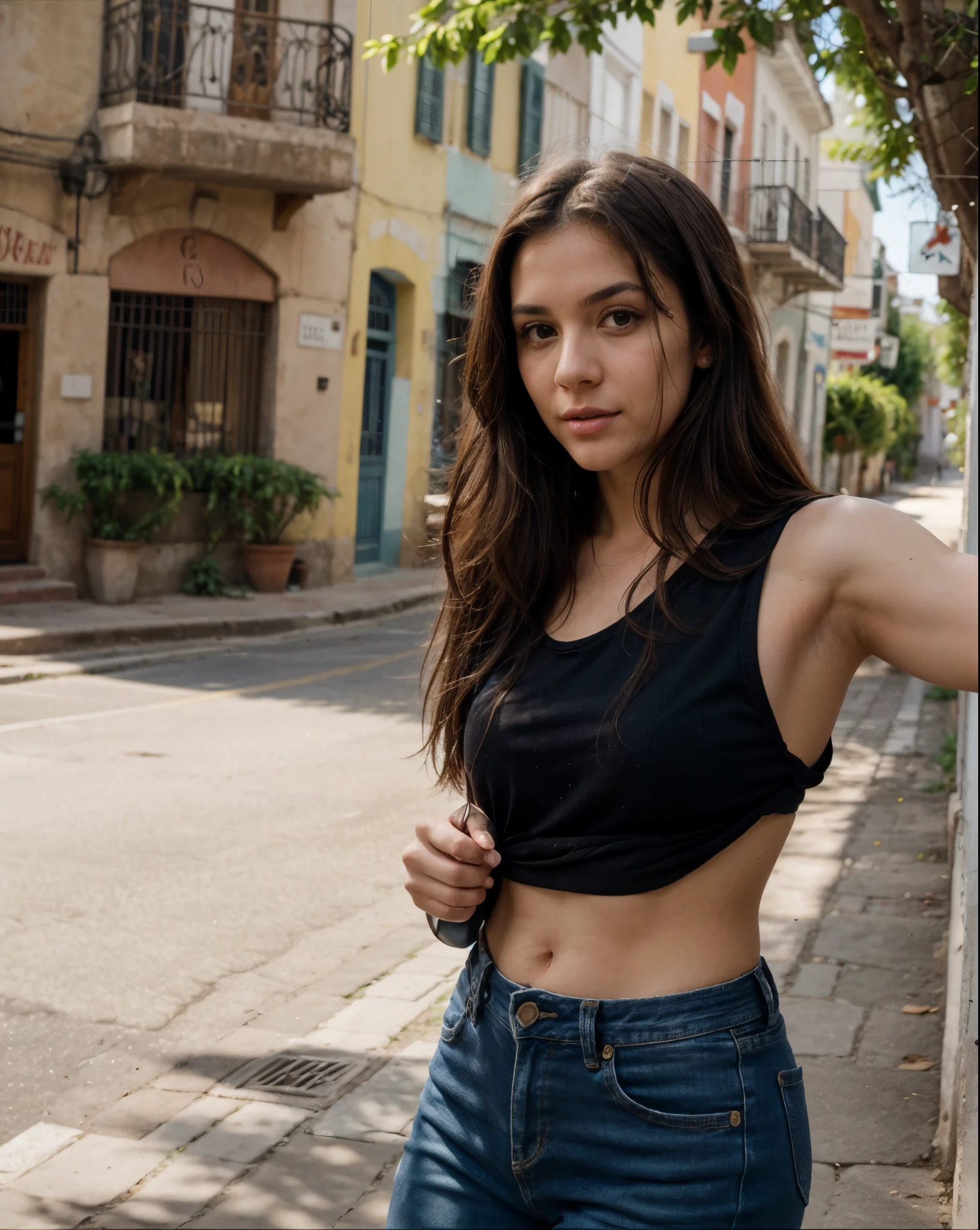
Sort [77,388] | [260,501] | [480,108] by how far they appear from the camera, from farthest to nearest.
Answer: [480,108], [260,501], [77,388]

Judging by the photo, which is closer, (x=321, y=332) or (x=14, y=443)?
(x=14, y=443)

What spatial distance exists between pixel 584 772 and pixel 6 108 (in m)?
12.9

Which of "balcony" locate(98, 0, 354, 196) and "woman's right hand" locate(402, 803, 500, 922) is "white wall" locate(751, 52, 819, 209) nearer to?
"woman's right hand" locate(402, 803, 500, 922)

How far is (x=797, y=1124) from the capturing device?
1662 millimetres

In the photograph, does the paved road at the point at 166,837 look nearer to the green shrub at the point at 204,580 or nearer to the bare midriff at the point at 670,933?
the bare midriff at the point at 670,933

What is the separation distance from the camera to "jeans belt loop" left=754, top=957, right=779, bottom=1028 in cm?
168

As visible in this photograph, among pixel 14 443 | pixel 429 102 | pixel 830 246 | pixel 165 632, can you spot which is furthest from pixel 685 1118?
pixel 429 102

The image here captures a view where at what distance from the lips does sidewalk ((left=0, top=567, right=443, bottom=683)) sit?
821 centimetres

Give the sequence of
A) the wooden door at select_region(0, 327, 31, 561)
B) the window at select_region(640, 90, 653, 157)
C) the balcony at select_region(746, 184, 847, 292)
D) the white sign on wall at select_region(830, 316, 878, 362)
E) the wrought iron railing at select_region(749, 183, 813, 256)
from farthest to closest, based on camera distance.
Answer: the window at select_region(640, 90, 653, 157) → the wooden door at select_region(0, 327, 31, 561) → the white sign on wall at select_region(830, 316, 878, 362) → the balcony at select_region(746, 184, 847, 292) → the wrought iron railing at select_region(749, 183, 813, 256)

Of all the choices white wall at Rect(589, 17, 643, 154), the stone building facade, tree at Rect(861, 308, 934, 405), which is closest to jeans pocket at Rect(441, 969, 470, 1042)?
tree at Rect(861, 308, 934, 405)

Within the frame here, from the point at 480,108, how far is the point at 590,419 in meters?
19.5

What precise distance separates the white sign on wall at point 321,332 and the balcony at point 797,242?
10093mm

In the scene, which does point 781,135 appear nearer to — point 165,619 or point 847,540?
point 165,619

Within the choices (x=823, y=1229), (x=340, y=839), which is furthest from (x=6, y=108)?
(x=823, y=1229)
